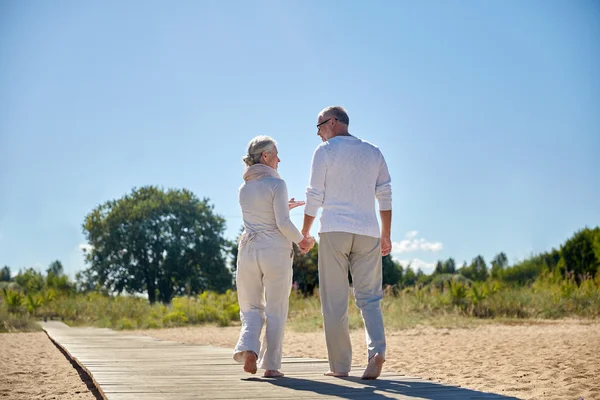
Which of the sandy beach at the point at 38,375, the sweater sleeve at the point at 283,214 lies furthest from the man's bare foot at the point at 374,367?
the sandy beach at the point at 38,375

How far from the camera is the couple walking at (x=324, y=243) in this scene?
5098 mm

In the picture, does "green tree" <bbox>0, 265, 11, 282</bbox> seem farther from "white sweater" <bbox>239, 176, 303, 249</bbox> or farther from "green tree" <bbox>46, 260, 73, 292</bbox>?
"white sweater" <bbox>239, 176, 303, 249</bbox>

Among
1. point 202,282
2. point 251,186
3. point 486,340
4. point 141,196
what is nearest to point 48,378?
point 251,186

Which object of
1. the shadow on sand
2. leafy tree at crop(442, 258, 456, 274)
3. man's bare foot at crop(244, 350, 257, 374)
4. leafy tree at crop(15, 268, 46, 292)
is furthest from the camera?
leafy tree at crop(442, 258, 456, 274)

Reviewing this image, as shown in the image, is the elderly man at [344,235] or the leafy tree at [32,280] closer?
the elderly man at [344,235]

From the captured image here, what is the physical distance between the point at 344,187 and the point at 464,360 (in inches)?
153

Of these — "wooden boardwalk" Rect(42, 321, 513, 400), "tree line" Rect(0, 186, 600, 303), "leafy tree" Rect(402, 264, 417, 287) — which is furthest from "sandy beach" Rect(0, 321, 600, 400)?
"leafy tree" Rect(402, 264, 417, 287)

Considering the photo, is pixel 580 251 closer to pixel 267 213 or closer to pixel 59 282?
pixel 59 282

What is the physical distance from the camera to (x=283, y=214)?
510 centimetres

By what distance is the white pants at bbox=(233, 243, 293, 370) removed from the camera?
5094 millimetres

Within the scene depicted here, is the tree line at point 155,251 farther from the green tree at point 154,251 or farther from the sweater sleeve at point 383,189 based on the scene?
the sweater sleeve at point 383,189

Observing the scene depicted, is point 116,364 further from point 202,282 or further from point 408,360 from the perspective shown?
point 202,282

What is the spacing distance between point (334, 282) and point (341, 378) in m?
0.70

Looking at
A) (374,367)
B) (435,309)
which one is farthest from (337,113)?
(435,309)
